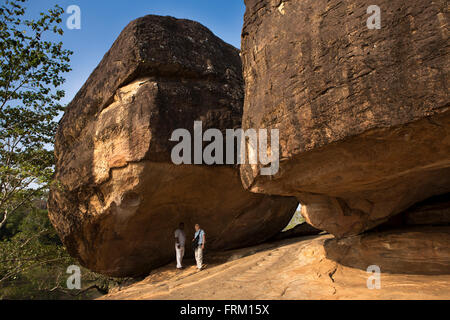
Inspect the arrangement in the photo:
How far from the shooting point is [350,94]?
10.3 feet

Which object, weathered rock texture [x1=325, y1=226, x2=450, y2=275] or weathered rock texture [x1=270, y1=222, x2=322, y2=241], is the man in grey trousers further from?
weathered rock texture [x1=270, y1=222, x2=322, y2=241]

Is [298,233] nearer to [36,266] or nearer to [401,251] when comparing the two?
[401,251]

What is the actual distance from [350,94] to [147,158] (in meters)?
4.66

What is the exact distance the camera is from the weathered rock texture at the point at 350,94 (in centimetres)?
279

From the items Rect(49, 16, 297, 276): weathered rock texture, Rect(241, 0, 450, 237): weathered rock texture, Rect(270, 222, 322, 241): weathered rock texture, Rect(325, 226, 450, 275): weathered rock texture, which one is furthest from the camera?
Rect(270, 222, 322, 241): weathered rock texture

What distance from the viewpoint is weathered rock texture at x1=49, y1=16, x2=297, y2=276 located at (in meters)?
6.87

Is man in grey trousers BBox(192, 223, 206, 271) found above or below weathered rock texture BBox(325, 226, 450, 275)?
below

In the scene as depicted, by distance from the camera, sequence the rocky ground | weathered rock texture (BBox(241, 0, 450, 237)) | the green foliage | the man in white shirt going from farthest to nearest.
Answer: the green foliage < the man in white shirt < the rocky ground < weathered rock texture (BBox(241, 0, 450, 237))

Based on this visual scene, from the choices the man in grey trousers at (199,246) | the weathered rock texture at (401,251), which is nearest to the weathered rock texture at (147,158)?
the man in grey trousers at (199,246)

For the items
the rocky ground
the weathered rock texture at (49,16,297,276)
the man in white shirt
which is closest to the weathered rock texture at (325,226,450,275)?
the rocky ground

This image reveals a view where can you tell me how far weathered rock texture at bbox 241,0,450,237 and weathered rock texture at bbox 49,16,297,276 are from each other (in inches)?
114

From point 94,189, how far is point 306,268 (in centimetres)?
544

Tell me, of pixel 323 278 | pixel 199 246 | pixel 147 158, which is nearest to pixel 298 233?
pixel 199 246

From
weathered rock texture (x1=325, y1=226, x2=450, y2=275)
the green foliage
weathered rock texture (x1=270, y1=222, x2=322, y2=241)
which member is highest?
weathered rock texture (x1=325, y1=226, x2=450, y2=275)
